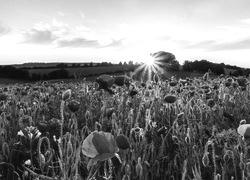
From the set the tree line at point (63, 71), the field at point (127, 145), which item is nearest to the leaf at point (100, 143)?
the field at point (127, 145)

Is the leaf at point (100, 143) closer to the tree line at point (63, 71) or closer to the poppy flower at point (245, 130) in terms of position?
the poppy flower at point (245, 130)

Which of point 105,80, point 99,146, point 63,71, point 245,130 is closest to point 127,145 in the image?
point 99,146

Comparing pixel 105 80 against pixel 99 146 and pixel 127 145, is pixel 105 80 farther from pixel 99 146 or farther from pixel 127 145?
pixel 99 146

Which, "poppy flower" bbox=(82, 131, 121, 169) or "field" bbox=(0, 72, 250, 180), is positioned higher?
"poppy flower" bbox=(82, 131, 121, 169)

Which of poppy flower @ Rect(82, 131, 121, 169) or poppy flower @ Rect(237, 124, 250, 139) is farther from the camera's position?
poppy flower @ Rect(237, 124, 250, 139)

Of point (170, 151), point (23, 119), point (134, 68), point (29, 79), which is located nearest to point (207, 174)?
point (170, 151)

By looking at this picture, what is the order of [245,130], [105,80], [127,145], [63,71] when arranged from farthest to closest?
[63,71] → [105,80] → [245,130] → [127,145]

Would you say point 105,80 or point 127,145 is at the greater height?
point 105,80

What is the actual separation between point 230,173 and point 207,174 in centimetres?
14

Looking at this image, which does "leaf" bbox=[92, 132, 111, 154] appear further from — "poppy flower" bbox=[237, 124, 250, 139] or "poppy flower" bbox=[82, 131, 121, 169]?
"poppy flower" bbox=[237, 124, 250, 139]

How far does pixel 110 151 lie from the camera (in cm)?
115

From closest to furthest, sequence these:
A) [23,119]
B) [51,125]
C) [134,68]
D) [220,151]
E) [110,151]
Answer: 1. [110,151]
2. [220,151]
3. [51,125]
4. [23,119]
5. [134,68]

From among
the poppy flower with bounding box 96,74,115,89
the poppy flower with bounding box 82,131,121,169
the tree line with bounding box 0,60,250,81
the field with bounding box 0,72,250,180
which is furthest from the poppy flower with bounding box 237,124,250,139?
the tree line with bounding box 0,60,250,81

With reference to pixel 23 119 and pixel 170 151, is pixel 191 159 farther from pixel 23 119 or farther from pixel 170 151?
pixel 23 119
